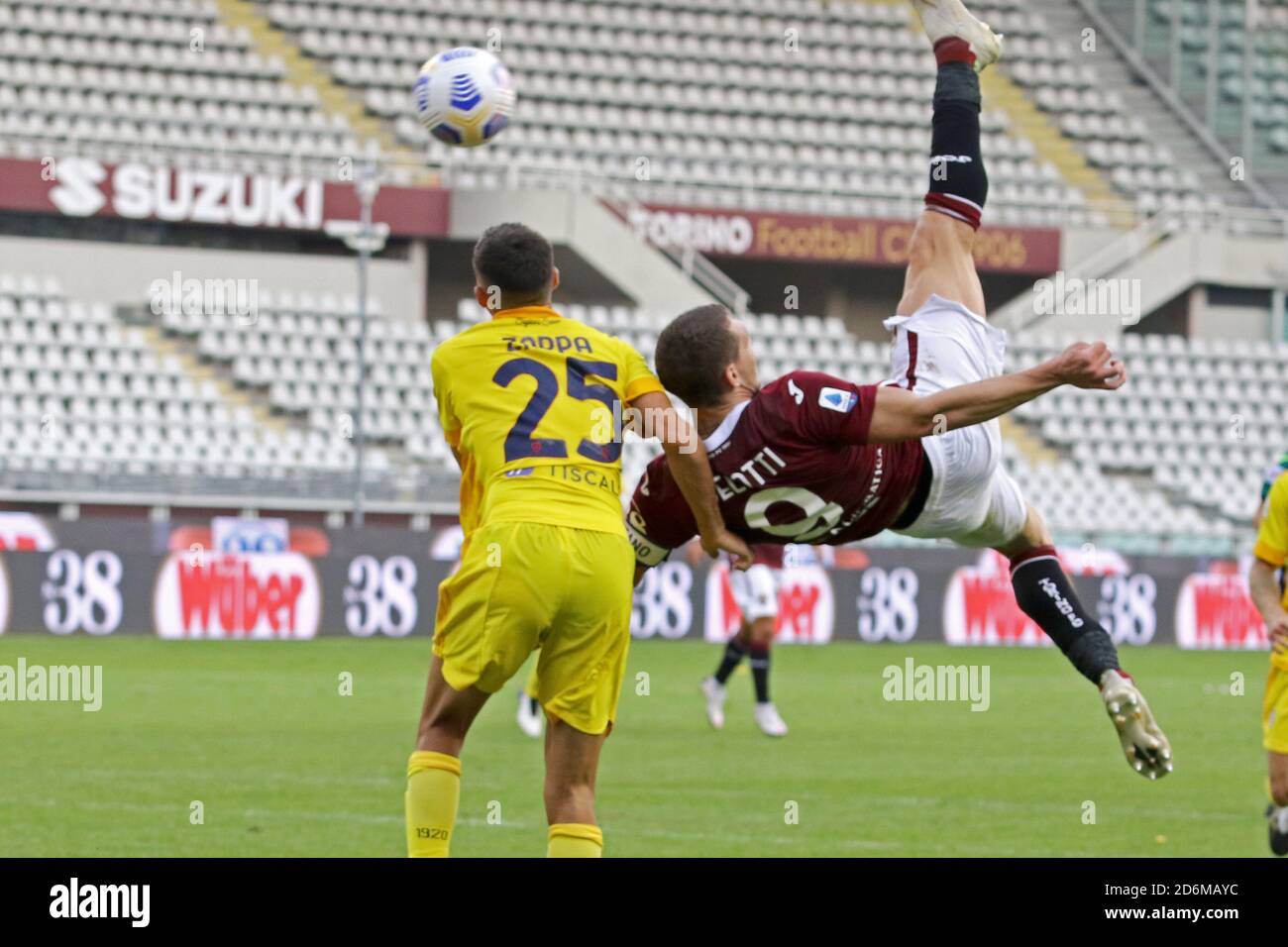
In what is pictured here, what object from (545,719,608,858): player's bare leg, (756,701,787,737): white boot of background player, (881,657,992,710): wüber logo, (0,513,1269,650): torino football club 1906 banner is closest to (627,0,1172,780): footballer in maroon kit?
(545,719,608,858): player's bare leg

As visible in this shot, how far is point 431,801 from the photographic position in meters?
7.22

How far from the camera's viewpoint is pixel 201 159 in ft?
105

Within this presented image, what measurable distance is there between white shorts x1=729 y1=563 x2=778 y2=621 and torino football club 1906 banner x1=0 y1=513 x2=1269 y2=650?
608 centimetres

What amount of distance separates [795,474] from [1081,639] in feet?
4.52

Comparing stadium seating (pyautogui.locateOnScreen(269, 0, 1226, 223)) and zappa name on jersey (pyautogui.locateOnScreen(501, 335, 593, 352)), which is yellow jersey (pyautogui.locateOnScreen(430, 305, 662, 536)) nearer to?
zappa name on jersey (pyautogui.locateOnScreen(501, 335, 593, 352))

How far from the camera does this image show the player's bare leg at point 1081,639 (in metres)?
7.28

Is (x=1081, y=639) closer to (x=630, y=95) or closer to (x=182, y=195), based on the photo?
(x=182, y=195)

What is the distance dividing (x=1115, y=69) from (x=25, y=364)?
22.0m

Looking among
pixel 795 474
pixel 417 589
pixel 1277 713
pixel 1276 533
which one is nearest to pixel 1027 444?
pixel 417 589

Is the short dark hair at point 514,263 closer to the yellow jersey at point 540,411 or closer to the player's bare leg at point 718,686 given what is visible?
the yellow jersey at point 540,411

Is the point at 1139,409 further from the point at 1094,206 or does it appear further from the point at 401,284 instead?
the point at 401,284

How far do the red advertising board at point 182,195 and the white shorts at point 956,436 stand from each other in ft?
83.1

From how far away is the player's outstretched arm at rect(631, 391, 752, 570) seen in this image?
7.17 m
